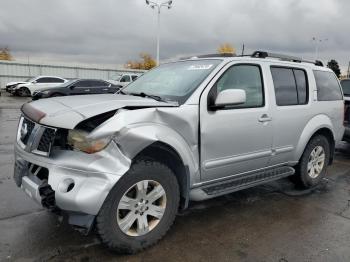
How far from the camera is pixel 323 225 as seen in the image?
4066 mm

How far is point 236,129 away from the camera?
12.7 ft

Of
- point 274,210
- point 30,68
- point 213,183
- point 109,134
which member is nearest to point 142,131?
point 109,134

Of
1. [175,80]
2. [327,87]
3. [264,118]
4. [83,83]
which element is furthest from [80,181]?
[83,83]

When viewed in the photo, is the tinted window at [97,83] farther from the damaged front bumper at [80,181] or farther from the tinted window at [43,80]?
the damaged front bumper at [80,181]

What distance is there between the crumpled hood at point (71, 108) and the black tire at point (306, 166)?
2.61m

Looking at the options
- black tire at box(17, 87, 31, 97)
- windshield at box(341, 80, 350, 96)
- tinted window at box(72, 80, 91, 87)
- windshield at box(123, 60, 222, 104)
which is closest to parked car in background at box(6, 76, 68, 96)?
black tire at box(17, 87, 31, 97)

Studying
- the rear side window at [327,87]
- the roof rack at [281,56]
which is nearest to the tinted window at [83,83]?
the roof rack at [281,56]

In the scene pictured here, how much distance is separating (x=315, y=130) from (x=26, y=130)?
3.80 metres

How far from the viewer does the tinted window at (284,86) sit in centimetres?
455

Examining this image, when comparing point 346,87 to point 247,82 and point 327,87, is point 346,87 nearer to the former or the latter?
point 327,87

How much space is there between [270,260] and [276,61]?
8.55 feet

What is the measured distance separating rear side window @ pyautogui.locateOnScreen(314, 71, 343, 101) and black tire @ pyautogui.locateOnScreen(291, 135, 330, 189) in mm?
625

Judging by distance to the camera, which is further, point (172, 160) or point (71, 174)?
point (172, 160)

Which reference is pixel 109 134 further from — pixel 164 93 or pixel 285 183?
pixel 285 183
